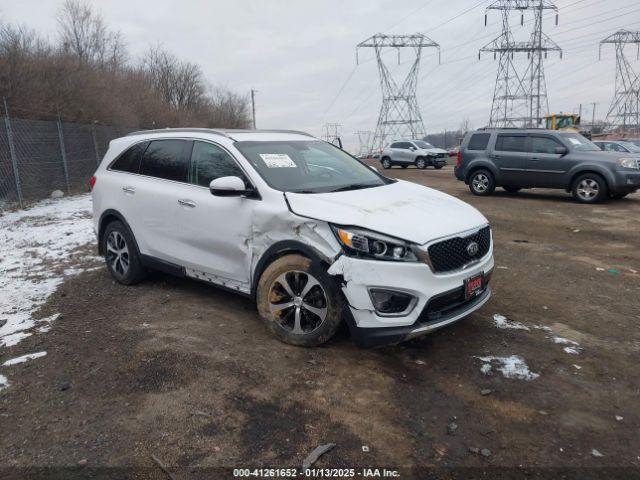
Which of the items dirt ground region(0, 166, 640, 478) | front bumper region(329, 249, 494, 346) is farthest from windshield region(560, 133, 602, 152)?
front bumper region(329, 249, 494, 346)

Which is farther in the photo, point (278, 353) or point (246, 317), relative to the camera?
point (246, 317)

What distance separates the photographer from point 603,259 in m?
6.67

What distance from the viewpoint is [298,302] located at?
12.2ft

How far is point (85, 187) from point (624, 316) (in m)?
16.3

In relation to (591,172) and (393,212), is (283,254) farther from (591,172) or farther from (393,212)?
(591,172)

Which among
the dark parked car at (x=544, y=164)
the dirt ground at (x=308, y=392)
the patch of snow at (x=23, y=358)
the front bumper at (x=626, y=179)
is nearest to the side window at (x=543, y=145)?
the dark parked car at (x=544, y=164)

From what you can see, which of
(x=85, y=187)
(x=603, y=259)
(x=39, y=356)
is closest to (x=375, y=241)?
(x=39, y=356)

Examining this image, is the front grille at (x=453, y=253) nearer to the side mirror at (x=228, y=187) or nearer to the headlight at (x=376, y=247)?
the headlight at (x=376, y=247)

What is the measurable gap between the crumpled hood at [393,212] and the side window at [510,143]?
9.40 meters

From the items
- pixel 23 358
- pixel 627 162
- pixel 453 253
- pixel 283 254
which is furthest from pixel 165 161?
pixel 627 162

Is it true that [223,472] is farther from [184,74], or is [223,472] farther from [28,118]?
A: [184,74]

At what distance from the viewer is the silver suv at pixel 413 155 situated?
2681 centimetres

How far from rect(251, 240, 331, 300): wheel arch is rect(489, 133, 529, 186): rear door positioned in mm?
10415

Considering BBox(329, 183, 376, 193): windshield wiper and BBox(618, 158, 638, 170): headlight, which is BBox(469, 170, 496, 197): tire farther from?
BBox(329, 183, 376, 193): windshield wiper
